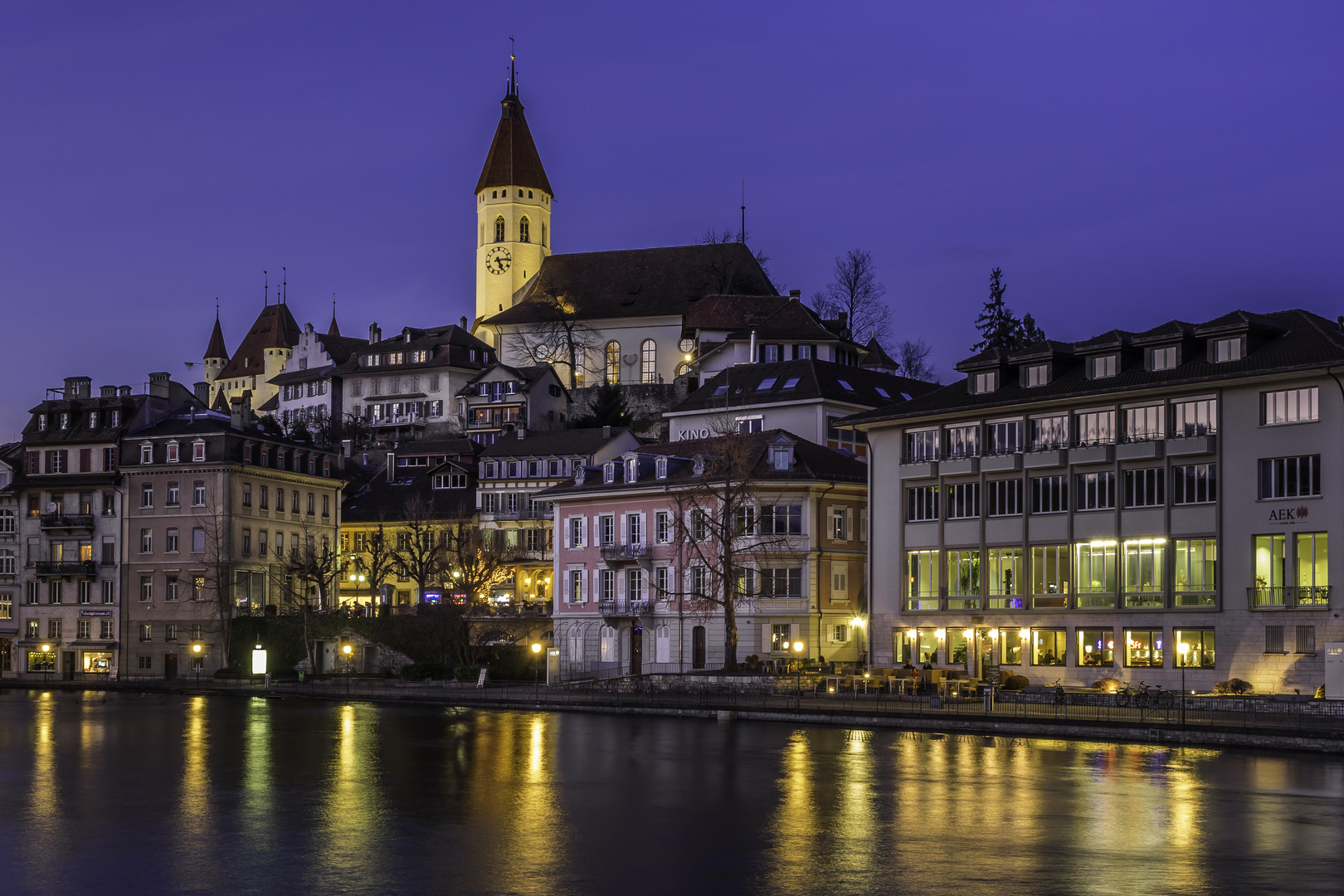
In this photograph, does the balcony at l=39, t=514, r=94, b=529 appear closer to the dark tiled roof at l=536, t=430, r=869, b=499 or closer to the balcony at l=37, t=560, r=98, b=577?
the balcony at l=37, t=560, r=98, b=577

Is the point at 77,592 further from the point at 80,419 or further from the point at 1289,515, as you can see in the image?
the point at 1289,515

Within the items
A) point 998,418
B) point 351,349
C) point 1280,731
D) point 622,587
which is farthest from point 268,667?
point 351,349

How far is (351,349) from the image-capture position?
17475 cm

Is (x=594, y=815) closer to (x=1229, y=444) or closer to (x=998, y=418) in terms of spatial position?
(x=1229, y=444)

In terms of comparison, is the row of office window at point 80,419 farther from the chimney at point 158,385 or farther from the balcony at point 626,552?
the balcony at point 626,552

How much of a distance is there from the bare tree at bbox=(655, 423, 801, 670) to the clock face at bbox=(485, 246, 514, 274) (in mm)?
99508

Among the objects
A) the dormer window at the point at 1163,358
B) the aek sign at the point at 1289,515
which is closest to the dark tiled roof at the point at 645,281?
the dormer window at the point at 1163,358

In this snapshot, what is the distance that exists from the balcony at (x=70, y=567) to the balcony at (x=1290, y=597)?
6806 centimetres

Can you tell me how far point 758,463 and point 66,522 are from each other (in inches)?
1852

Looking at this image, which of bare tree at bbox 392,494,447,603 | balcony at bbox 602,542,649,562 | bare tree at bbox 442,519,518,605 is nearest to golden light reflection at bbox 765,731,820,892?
balcony at bbox 602,542,649,562

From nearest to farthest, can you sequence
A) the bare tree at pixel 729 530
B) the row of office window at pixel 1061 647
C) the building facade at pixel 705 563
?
1. the row of office window at pixel 1061 647
2. the bare tree at pixel 729 530
3. the building facade at pixel 705 563

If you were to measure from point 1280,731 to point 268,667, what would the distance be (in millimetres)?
62011

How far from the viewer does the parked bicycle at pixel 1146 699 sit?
5094 centimetres

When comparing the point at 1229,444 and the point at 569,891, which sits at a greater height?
the point at 1229,444
